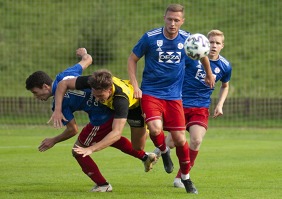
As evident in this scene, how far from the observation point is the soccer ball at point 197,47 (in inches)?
393

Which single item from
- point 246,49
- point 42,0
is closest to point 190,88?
point 246,49

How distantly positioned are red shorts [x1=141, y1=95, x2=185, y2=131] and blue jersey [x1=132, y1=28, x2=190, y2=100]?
8 cm

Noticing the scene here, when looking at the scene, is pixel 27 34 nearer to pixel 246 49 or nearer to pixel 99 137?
pixel 246 49

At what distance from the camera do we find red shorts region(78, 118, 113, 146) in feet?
34.3

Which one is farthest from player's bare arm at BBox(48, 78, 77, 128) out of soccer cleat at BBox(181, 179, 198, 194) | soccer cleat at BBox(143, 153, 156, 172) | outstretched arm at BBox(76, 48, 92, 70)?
soccer cleat at BBox(181, 179, 198, 194)

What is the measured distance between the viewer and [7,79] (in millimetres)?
31031

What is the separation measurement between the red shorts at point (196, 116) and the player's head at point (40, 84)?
7.98 feet

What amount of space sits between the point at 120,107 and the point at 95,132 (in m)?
0.94

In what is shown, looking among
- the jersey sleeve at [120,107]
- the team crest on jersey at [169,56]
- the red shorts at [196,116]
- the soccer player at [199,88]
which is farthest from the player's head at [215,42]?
the jersey sleeve at [120,107]

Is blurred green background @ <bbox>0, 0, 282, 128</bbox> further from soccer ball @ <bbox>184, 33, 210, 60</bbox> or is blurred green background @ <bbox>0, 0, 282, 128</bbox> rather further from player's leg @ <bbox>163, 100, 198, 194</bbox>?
soccer ball @ <bbox>184, 33, 210, 60</bbox>

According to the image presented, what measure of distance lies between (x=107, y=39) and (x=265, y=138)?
10.6 m

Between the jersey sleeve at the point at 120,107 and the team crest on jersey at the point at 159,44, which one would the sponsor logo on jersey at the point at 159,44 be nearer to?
the team crest on jersey at the point at 159,44

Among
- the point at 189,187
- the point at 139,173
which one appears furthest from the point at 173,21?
the point at 139,173

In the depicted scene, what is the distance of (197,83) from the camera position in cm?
1181
